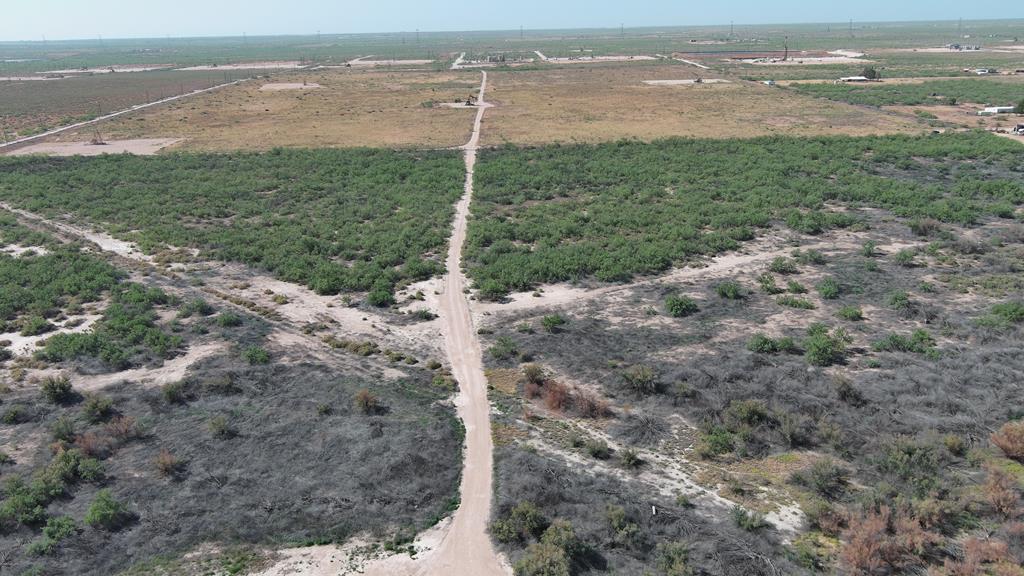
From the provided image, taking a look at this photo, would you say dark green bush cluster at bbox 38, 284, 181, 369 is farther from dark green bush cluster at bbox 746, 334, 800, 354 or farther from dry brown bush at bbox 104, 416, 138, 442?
dark green bush cluster at bbox 746, 334, 800, 354

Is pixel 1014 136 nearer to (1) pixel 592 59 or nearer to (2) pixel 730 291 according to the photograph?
(2) pixel 730 291

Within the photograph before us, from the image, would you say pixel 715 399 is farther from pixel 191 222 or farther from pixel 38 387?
pixel 191 222

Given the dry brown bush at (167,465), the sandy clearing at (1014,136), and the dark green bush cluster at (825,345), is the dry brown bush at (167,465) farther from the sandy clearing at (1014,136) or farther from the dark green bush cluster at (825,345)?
the sandy clearing at (1014,136)

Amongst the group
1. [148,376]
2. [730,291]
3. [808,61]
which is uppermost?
[808,61]

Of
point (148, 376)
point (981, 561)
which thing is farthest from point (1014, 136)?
point (148, 376)

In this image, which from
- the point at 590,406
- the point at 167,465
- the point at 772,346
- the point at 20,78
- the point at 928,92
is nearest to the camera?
the point at 167,465

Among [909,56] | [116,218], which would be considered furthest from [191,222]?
[909,56]
